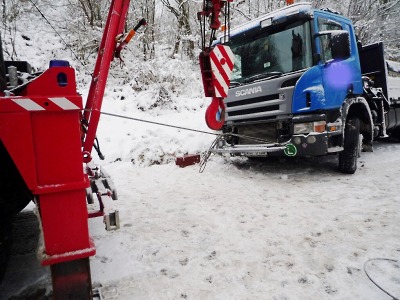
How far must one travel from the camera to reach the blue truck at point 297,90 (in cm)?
473

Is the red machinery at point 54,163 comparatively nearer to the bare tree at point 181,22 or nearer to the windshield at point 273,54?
the windshield at point 273,54

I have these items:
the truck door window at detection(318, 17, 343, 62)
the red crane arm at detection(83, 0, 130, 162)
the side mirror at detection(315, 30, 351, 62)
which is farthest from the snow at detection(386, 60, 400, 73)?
the red crane arm at detection(83, 0, 130, 162)

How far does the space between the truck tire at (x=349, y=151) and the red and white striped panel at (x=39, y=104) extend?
16.4ft

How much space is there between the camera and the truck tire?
5.23m

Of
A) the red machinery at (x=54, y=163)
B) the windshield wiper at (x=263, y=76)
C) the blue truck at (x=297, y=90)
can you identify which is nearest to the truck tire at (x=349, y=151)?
the blue truck at (x=297, y=90)

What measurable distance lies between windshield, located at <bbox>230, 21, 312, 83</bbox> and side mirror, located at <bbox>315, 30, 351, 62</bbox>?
276mm

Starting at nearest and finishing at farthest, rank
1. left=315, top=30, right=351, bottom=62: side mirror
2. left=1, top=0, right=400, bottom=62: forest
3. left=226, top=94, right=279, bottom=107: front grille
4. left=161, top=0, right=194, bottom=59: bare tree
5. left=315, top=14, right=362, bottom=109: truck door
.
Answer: left=315, top=30, right=351, bottom=62: side mirror
left=315, top=14, right=362, bottom=109: truck door
left=226, top=94, right=279, bottom=107: front grille
left=1, top=0, right=400, bottom=62: forest
left=161, top=0, right=194, bottom=59: bare tree

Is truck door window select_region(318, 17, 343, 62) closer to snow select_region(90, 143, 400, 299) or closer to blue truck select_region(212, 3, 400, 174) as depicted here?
blue truck select_region(212, 3, 400, 174)

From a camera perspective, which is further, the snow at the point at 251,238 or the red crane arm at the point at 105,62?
the red crane arm at the point at 105,62

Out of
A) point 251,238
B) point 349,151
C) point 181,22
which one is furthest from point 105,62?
point 181,22

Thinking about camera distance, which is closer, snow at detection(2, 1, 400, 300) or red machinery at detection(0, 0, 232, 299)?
red machinery at detection(0, 0, 232, 299)

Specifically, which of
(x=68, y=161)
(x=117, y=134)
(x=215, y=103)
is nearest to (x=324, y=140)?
(x=215, y=103)

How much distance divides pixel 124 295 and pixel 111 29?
2237 mm

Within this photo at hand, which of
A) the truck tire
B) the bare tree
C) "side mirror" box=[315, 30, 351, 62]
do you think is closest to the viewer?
"side mirror" box=[315, 30, 351, 62]
